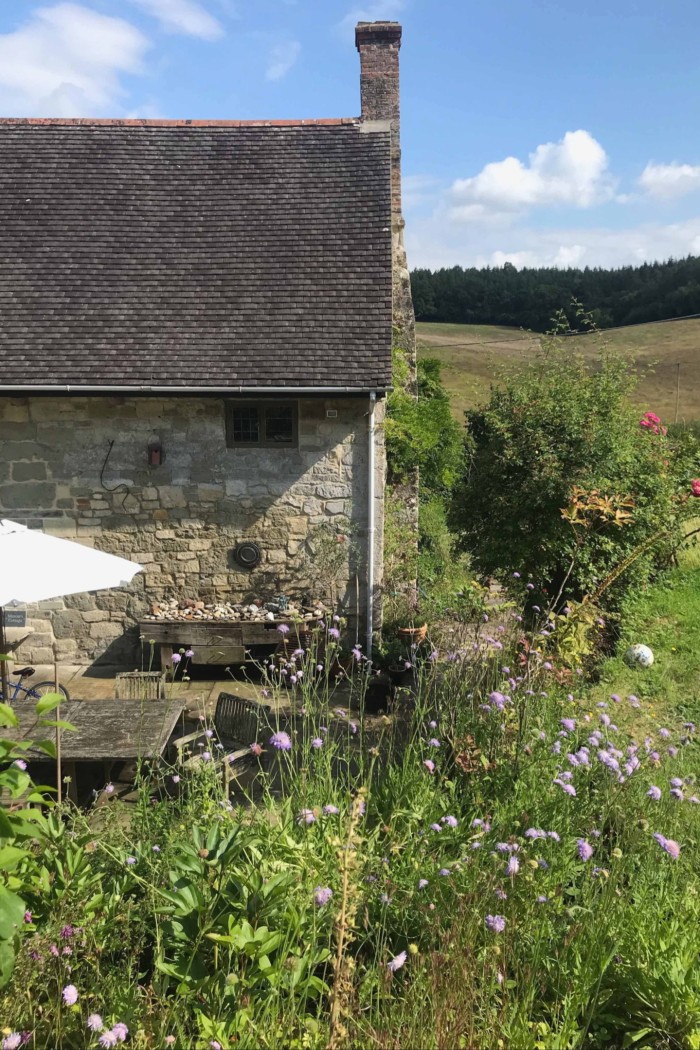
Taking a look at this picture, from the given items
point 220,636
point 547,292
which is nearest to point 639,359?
point 547,292

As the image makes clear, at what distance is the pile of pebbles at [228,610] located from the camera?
30.4ft

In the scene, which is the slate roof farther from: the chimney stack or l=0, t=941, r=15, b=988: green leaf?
l=0, t=941, r=15, b=988: green leaf

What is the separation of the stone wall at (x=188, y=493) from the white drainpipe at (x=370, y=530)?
0.29 feet

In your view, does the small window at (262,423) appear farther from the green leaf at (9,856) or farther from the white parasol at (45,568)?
the green leaf at (9,856)

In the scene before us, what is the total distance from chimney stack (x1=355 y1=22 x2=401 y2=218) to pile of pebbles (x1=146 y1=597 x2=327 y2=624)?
23.3 feet

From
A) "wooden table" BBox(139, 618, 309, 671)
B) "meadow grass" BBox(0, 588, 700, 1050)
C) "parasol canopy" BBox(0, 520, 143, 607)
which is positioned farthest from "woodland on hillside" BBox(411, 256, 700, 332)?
"meadow grass" BBox(0, 588, 700, 1050)

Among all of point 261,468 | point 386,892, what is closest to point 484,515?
point 261,468

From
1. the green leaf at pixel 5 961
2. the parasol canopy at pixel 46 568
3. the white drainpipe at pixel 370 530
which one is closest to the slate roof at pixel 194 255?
the white drainpipe at pixel 370 530

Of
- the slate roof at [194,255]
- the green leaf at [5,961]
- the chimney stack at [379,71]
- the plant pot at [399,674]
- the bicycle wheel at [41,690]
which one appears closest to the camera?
the green leaf at [5,961]

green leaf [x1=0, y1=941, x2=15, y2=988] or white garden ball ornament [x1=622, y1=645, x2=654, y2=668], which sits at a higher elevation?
green leaf [x1=0, y1=941, x2=15, y2=988]

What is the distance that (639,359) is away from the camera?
27.2 metres

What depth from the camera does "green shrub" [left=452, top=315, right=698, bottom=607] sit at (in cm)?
679

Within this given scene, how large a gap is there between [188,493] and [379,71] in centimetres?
805

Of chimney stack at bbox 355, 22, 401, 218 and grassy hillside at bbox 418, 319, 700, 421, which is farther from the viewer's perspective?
grassy hillside at bbox 418, 319, 700, 421
